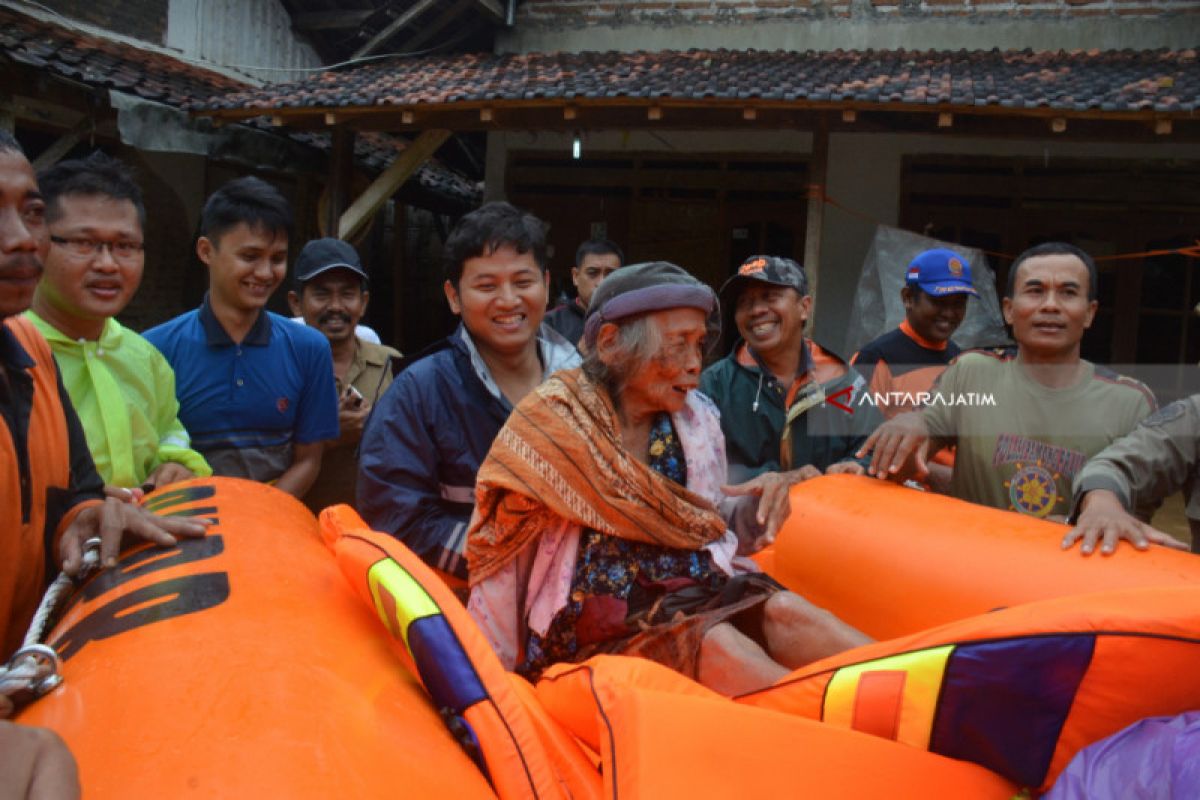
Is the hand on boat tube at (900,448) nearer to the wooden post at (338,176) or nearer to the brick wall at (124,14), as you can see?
the wooden post at (338,176)

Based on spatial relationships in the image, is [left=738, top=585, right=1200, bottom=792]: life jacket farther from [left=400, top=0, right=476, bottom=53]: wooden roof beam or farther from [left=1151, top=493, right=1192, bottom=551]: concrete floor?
[left=400, top=0, right=476, bottom=53]: wooden roof beam

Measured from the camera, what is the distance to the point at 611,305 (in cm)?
204

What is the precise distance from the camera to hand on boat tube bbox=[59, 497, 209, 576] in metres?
1.72

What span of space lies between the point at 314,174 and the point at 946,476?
333 inches

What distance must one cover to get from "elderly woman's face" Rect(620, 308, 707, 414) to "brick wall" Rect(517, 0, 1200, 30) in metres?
8.50

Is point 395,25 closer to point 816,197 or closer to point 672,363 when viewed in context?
point 816,197

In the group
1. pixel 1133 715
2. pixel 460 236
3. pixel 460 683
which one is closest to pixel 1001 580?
pixel 1133 715

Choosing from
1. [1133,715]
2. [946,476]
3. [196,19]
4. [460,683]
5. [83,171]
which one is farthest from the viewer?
[196,19]

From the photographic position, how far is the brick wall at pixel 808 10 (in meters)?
8.80

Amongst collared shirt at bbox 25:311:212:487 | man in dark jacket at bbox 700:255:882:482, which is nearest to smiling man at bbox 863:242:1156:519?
man in dark jacket at bbox 700:255:882:482

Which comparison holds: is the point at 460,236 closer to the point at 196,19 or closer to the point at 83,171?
the point at 83,171

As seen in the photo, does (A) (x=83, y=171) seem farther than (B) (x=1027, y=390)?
No

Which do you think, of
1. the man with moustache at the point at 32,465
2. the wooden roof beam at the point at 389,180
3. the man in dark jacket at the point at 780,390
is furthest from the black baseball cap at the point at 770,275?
the wooden roof beam at the point at 389,180

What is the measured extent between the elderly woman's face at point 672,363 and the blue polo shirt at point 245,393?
1253 mm
